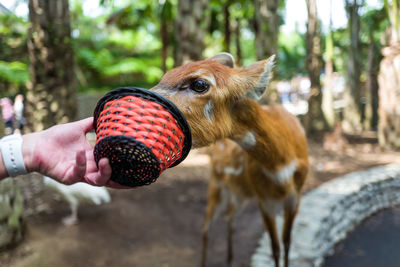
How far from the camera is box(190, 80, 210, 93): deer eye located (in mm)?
1670

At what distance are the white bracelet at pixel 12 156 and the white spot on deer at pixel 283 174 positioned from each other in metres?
1.91

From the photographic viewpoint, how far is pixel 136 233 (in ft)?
15.8

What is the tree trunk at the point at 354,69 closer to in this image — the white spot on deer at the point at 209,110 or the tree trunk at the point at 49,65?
the tree trunk at the point at 49,65

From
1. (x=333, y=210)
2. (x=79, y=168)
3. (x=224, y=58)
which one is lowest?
(x=333, y=210)

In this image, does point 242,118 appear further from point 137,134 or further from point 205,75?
point 137,134

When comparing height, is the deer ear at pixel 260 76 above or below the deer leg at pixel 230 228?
above

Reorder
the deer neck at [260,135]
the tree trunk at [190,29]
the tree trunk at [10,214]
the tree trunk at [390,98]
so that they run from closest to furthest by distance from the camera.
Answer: the deer neck at [260,135] < the tree trunk at [10,214] < the tree trunk at [190,29] < the tree trunk at [390,98]

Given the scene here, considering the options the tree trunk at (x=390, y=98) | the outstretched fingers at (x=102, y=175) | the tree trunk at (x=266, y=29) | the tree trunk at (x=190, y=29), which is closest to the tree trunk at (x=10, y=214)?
the outstretched fingers at (x=102, y=175)

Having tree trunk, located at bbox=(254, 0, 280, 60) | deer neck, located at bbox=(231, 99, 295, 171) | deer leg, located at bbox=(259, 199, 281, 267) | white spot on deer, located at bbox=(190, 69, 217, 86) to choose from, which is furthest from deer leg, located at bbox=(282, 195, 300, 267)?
tree trunk, located at bbox=(254, 0, 280, 60)

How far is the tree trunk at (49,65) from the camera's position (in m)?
5.29

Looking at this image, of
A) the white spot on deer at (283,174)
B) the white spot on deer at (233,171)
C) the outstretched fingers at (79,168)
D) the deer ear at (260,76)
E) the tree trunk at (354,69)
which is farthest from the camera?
the tree trunk at (354,69)

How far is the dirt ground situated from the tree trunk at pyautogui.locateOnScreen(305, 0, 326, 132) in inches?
212

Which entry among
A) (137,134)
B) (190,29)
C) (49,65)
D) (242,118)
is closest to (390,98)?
(190,29)

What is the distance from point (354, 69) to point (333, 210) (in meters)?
9.71
